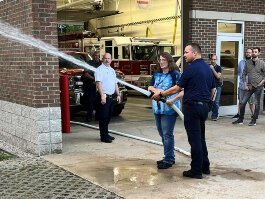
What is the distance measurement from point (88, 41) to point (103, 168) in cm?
1677

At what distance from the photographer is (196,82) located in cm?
577

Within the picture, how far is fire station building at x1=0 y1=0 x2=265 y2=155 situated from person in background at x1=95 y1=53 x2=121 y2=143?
3.24ft

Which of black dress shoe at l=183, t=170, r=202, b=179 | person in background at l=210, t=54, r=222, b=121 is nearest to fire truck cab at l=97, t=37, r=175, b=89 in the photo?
person in background at l=210, t=54, r=222, b=121

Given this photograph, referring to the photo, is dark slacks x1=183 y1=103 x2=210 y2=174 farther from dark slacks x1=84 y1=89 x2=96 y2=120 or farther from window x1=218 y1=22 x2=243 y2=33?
window x1=218 y1=22 x2=243 y2=33

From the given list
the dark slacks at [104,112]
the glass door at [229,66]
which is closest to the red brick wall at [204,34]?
the glass door at [229,66]

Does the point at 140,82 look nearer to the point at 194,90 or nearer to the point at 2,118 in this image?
the point at 2,118

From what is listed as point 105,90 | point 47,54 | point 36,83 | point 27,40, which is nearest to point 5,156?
point 36,83

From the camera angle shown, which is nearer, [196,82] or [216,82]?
[196,82]

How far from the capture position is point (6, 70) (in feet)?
28.0

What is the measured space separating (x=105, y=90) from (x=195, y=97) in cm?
281

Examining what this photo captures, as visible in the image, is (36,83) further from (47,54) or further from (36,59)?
(47,54)

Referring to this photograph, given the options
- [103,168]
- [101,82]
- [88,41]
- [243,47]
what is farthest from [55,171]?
[88,41]

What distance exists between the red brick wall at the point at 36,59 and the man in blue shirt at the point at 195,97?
7.62ft

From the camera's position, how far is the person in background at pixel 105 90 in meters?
8.16
